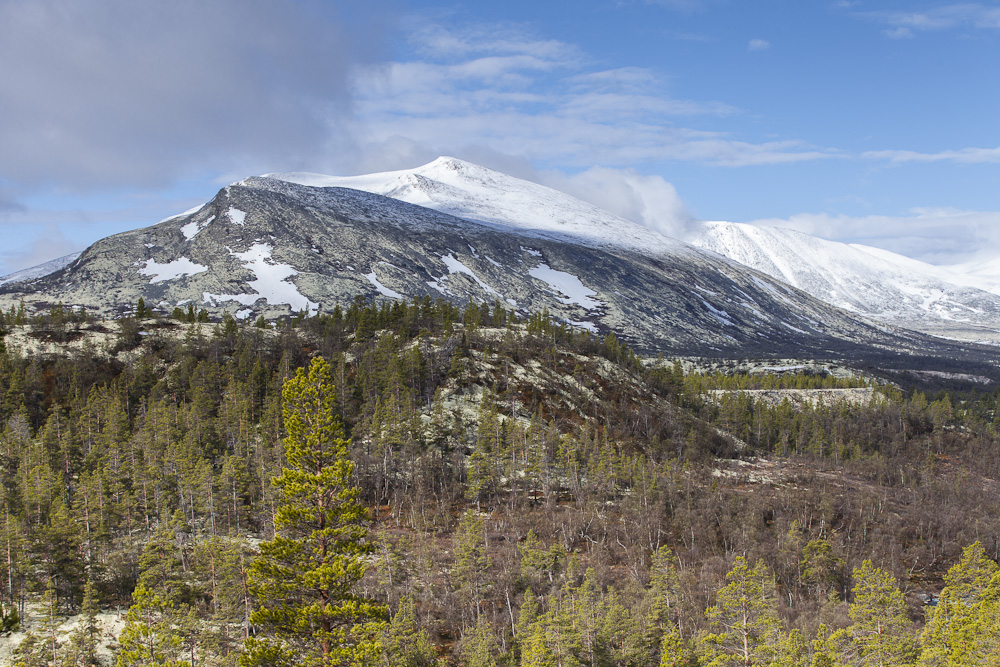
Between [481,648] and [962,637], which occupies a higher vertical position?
[962,637]

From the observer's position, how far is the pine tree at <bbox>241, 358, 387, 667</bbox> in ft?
72.4

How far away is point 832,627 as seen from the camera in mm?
60312

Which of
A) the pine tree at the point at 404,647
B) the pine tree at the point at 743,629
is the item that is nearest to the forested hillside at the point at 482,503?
the pine tree at the point at 404,647

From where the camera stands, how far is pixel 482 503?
94.1 m

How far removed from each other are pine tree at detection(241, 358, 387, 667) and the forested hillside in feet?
1.48

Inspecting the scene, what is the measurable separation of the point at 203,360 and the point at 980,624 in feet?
370

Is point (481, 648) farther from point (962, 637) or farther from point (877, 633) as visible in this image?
point (962, 637)

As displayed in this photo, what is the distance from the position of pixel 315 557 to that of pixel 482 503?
240 ft

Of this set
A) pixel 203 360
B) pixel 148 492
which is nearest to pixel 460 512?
pixel 148 492

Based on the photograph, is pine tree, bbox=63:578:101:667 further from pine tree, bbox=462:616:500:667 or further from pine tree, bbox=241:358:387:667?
pine tree, bbox=241:358:387:667

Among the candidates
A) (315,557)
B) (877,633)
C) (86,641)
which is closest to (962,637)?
(877,633)

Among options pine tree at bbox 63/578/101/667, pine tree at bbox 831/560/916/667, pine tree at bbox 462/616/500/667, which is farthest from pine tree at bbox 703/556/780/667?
pine tree at bbox 63/578/101/667

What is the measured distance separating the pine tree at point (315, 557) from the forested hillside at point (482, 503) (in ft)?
1.48

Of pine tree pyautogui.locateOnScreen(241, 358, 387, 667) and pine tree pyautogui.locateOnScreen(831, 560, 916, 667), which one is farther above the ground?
pine tree pyautogui.locateOnScreen(241, 358, 387, 667)
